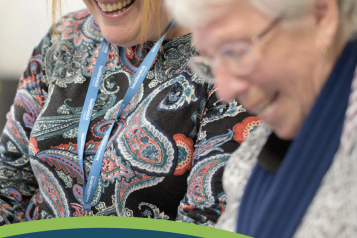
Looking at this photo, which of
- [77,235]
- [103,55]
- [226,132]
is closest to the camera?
[77,235]

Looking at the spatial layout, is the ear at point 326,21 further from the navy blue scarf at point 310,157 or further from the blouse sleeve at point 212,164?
the blouse sleeve at point 212,164

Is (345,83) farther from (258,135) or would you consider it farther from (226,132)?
(226,132)

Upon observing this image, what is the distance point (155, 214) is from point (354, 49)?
2.34 ft

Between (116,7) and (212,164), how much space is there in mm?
502

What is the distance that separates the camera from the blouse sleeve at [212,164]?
91 cm

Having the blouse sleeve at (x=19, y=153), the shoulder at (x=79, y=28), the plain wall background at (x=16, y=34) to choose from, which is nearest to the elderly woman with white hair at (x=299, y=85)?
the shoulder at (x=79, y=28)

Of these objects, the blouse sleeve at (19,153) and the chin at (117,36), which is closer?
the chin at (117,36)

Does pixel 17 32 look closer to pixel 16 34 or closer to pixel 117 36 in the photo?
pixel 16 34

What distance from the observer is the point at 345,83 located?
0.48 m

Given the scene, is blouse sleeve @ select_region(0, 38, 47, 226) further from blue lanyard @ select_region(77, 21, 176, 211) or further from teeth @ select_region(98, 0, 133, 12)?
teeth @ select_region(98, 0, 133, 12)

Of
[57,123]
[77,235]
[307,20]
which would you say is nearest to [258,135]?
[307,20]

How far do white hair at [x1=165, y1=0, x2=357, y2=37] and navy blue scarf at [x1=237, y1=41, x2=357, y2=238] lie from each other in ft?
0.11

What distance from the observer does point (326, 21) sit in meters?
0.47

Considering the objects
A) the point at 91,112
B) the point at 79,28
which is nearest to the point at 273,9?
the point at 91,112
